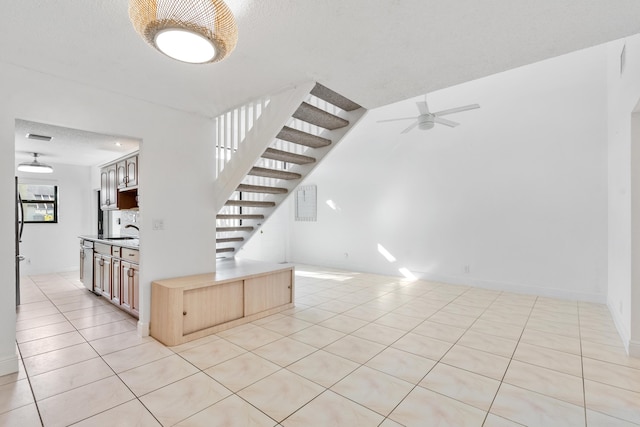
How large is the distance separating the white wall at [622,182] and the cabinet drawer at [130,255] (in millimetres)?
4894

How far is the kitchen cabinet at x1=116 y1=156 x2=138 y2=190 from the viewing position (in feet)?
13.2

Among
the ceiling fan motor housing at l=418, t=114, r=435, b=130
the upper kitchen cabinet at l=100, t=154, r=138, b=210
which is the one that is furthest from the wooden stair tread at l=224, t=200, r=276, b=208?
the ceiling fan motor housing at l=418, t=114, r=435, b=130

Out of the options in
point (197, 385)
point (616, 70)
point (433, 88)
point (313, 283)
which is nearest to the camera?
point (197, 385)

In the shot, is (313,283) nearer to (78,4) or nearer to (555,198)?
(555,198)

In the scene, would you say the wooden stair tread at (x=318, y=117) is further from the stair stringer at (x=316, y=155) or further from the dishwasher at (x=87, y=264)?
the dishwasher at (x=87, y=264)

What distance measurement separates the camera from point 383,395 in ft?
6.77

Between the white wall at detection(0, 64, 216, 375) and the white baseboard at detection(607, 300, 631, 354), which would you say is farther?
the white baseboard at detection(607, 300, 631, 354)

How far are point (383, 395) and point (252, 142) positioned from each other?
2.59 metres

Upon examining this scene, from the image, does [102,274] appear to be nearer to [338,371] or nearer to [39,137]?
[39,137]

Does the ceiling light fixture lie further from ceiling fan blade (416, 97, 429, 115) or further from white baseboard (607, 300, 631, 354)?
white baseboard (607, 300, 631, 354)

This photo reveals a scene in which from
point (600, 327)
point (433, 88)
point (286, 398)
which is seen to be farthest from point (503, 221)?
point (286, 398)

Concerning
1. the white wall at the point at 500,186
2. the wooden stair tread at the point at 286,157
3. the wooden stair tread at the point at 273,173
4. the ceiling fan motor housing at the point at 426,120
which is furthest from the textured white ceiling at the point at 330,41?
the white wall at the point at 500,186

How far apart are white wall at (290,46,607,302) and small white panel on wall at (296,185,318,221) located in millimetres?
1159

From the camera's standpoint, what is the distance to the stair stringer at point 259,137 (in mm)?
2818
